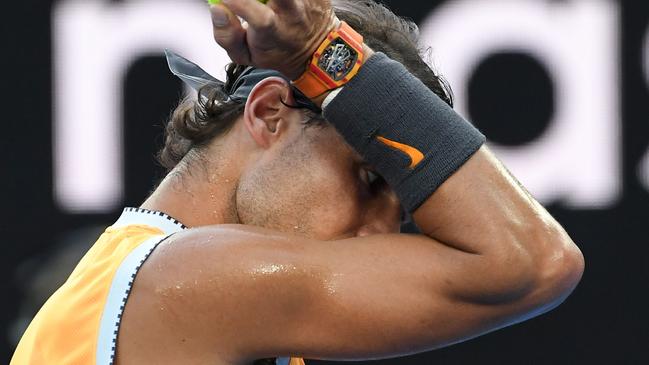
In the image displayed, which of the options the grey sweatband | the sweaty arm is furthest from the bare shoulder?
the grey sweatband

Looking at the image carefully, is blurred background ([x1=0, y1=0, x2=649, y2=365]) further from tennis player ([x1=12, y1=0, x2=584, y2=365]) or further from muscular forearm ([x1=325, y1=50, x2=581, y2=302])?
muscular forearm ([x1=325, y1=50, x2=581, y2=302])

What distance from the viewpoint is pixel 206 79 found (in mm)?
2549

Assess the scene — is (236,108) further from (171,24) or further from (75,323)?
(171,24)

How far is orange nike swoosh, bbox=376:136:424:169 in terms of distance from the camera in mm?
2037

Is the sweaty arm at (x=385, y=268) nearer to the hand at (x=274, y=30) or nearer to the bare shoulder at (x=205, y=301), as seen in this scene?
the bare shoulder at (x=205, y=301)

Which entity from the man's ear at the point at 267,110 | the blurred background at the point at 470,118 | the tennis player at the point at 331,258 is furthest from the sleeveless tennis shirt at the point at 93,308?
the blurred background at the point at 470,118

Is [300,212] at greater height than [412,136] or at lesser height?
lesser

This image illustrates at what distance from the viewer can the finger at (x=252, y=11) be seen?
1.83 metres

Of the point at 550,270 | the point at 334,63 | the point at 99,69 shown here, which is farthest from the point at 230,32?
the point at 99,69

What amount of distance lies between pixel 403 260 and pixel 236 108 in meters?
0.51

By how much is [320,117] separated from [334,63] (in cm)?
18

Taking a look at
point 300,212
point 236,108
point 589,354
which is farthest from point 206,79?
point 589,354

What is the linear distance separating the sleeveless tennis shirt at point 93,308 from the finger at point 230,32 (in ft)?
1.16

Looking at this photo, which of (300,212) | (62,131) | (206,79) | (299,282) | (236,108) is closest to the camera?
(299,282)
